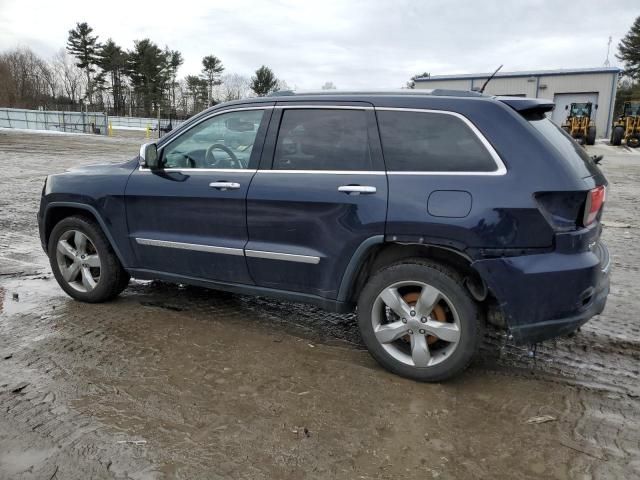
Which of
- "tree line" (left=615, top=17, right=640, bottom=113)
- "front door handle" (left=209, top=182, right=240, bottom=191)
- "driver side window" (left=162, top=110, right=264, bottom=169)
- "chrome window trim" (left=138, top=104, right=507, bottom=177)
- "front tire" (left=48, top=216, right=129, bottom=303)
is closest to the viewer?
"chrome window trim" (left=138, top=104, right=507, bottom=177)

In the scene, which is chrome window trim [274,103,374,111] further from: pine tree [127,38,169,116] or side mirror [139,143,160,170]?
pine tree [127,38,169,116]

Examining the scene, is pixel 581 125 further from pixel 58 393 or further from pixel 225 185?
pixel 58 393

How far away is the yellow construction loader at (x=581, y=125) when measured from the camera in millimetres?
30047

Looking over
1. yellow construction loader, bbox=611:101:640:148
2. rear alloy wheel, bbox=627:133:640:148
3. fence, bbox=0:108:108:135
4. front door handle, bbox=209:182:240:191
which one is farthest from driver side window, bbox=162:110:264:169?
fence, bbox=0:108:108:135

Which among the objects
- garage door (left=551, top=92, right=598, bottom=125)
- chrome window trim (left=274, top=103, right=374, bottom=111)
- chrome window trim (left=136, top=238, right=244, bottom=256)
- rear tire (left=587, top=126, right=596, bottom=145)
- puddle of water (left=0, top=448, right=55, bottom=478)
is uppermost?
garage door (left=551, top=92, right=598, bottom=125)

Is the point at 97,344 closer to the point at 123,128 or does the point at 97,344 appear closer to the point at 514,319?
the point at 514,319

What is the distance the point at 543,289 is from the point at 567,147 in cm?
97

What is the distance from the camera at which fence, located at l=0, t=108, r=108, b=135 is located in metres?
45.5

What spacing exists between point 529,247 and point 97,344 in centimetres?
310

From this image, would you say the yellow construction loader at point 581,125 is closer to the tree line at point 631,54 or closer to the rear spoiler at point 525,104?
the rear spoiler at point 525,104

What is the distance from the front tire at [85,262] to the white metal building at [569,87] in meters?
36.6

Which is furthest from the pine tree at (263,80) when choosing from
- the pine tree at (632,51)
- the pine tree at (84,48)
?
the pine tree at (632,51)

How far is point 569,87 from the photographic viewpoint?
3978 centimetres

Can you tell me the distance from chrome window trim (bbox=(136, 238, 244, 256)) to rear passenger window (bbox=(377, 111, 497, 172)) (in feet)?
4.37
